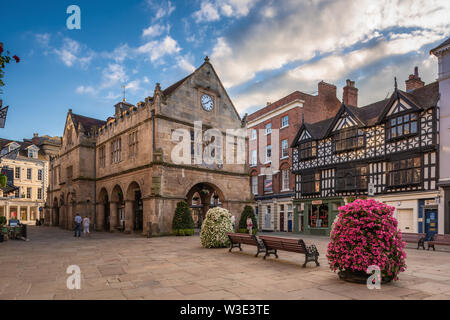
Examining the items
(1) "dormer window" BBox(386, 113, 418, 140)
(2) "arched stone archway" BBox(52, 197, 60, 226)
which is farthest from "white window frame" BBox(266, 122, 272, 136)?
(2) "arched stone archway" BBox(52, 197, 60, 226)

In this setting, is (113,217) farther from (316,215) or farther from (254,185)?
(316,215)

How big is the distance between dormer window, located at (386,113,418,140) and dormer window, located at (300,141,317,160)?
23.2 feet

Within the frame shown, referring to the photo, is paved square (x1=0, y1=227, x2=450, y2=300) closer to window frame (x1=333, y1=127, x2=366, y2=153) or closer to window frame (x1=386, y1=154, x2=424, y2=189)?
window frame (x1=386, y1=154, x2=424, y2=189)

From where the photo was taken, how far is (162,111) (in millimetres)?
22531

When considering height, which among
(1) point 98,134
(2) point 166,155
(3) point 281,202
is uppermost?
(1) point 98,134

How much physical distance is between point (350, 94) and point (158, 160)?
2039cm

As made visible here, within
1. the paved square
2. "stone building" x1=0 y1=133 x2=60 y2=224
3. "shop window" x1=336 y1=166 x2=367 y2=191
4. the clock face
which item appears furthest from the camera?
"stone building" x1=0 y1=133 x2=60 y2=224

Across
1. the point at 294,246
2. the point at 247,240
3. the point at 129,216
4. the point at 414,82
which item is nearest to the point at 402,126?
the point at 414,82

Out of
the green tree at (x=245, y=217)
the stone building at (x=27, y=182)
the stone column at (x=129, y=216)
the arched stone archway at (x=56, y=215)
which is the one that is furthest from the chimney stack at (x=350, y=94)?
the stone building at (x=27, y=182)

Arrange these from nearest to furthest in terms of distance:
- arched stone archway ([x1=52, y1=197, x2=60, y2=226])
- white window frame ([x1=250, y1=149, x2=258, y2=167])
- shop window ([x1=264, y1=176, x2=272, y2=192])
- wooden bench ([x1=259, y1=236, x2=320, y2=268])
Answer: wooden bench ([x1=259, y1=236, x2=320, y2=268])
shop window ([x1=264, y1=176, x2=272, y2=192])
white window frame ([x1=250, y1=149, x2=258, y2=167])
arched stone archway ([x1=52, y1=197, x2=60, y2=226])

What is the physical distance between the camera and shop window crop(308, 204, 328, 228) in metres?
27.5

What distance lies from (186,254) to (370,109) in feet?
68.2
